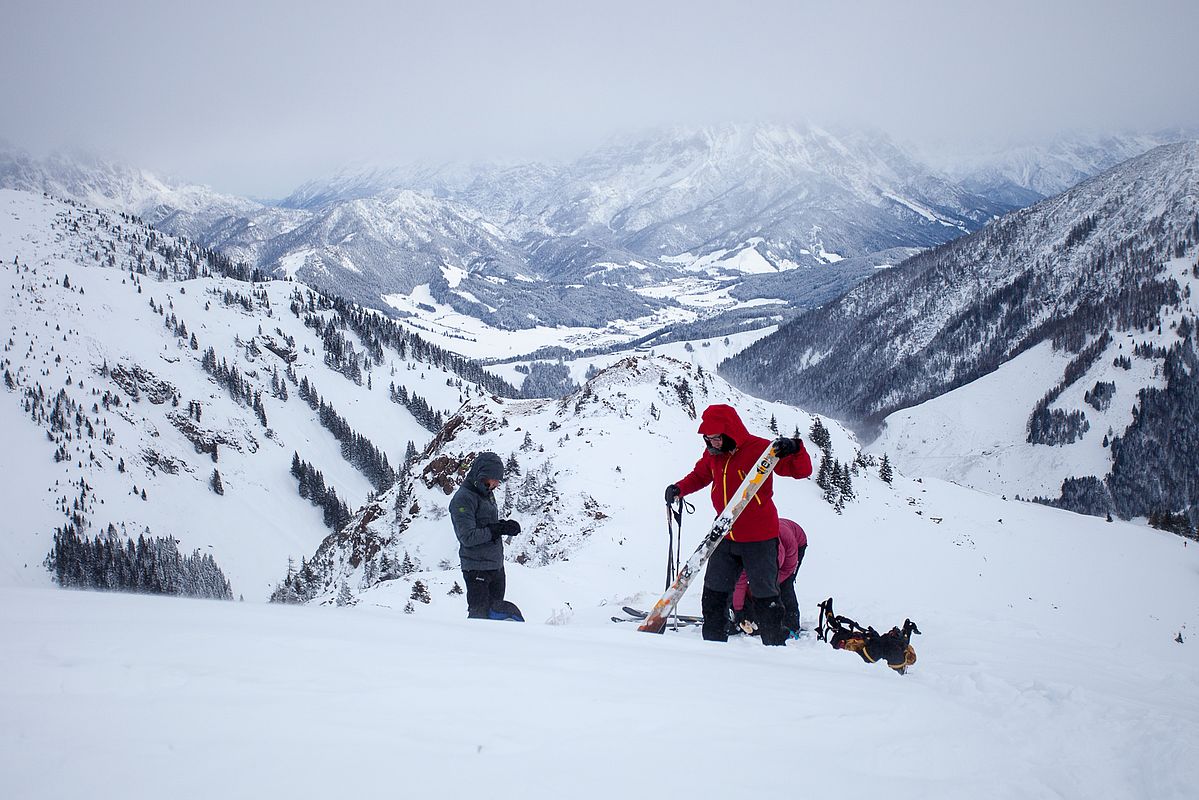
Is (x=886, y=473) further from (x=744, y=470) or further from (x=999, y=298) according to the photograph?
(x=999, y=298)

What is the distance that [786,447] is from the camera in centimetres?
637

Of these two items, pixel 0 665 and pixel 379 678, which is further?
pixel 379 678

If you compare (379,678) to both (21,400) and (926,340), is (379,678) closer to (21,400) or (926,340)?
(21,400)

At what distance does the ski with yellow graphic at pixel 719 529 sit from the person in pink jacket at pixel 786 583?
1.56 m

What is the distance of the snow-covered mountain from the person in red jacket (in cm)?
9130

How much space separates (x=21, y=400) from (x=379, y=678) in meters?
107

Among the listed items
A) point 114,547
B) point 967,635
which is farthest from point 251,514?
point 967,635

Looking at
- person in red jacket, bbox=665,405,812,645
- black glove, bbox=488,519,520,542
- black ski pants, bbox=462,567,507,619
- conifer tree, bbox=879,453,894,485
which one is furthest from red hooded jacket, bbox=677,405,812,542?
conifer tree, bbox=879,453,894,485

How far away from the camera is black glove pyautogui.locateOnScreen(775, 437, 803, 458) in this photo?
6.33 m

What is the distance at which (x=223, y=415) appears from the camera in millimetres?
87938

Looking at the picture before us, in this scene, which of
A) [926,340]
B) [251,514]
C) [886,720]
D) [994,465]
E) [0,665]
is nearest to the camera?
[0,665]

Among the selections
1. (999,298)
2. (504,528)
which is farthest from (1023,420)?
(504,528)

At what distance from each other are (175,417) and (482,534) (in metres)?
96.6

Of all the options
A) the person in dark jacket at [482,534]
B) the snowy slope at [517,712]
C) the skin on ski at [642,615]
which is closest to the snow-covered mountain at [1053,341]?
the skin on ski at [642,615]
